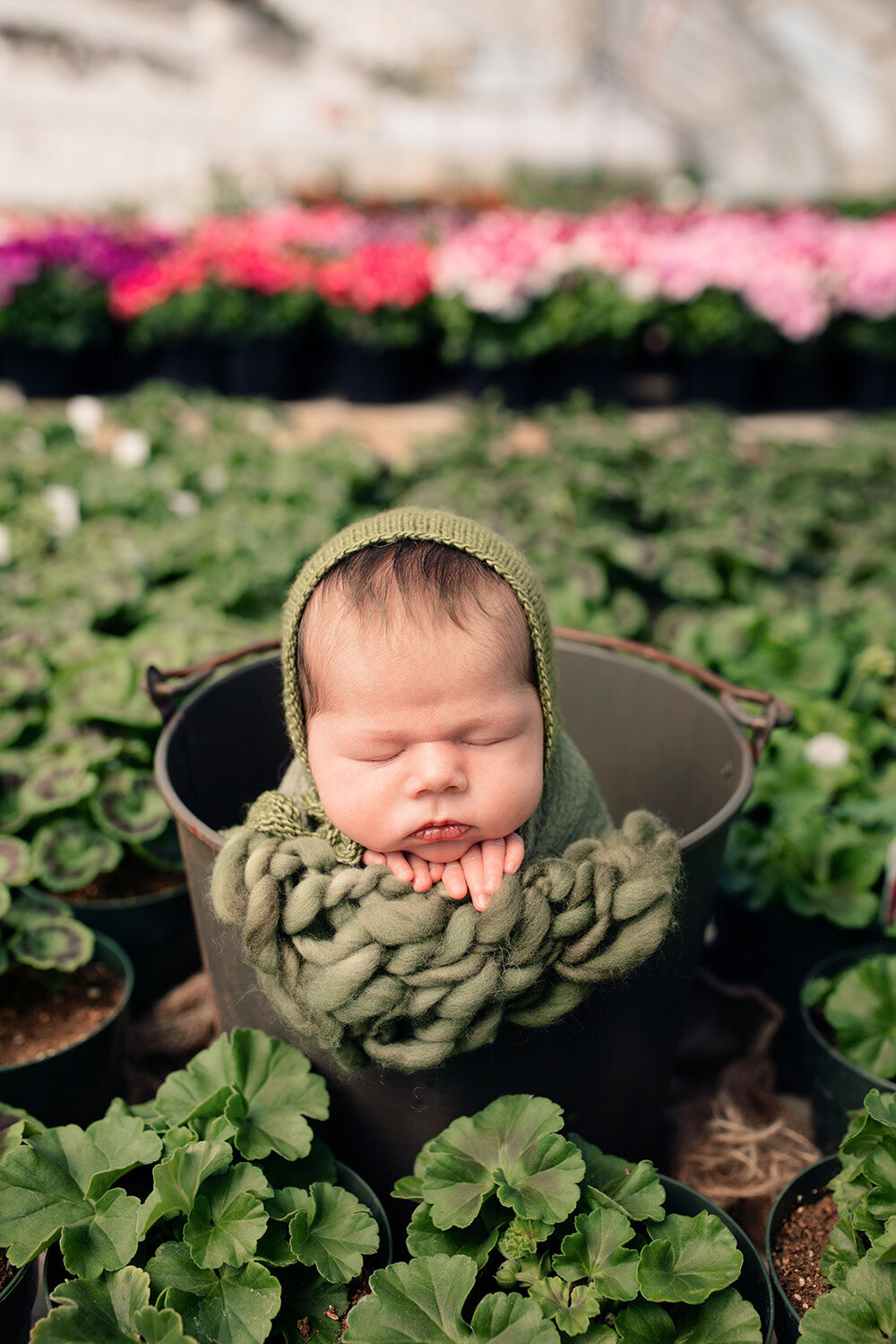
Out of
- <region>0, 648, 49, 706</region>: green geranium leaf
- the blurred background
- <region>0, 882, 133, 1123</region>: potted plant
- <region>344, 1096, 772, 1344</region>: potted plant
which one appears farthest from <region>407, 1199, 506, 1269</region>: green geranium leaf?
the blurred background

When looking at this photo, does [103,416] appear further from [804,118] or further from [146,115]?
[146,115]

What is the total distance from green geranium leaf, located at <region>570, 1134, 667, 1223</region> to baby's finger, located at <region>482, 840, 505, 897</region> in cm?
32

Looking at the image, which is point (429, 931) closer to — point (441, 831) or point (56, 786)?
point (441, 831)

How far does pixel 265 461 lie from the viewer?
12.2 feet

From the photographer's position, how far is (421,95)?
3309 cm

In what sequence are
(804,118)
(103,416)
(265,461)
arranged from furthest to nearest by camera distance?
(804,118) < (103,416) < (265,461)

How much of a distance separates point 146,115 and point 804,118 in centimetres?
2037

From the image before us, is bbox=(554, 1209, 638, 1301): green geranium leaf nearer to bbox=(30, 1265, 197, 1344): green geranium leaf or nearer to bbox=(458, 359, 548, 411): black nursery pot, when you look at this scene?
bbox=(30, 1265, 197, 1344): green geranium leaf

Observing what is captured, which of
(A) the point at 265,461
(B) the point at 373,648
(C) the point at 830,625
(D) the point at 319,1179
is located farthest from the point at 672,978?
(A) the point at 265,461

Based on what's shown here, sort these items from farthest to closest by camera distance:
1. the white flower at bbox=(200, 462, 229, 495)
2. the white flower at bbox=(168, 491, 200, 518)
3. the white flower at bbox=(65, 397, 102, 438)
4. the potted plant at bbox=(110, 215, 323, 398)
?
the potted plant at bbox=(110, 215, 323, 398) < the white flower at bbox=(65, 397, 102, 438) < the white flower at bbox=(200, 462, 229, 495) < the white flower at bbox=(168, 491, 200, 518)

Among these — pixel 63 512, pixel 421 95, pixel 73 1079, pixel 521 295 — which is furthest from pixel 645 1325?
pixel 421 95

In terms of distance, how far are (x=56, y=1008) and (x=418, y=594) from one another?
116cm

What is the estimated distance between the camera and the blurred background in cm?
1870

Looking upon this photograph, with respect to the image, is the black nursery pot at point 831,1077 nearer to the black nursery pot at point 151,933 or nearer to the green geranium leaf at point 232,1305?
the green geranium leaf at point 232,1305
